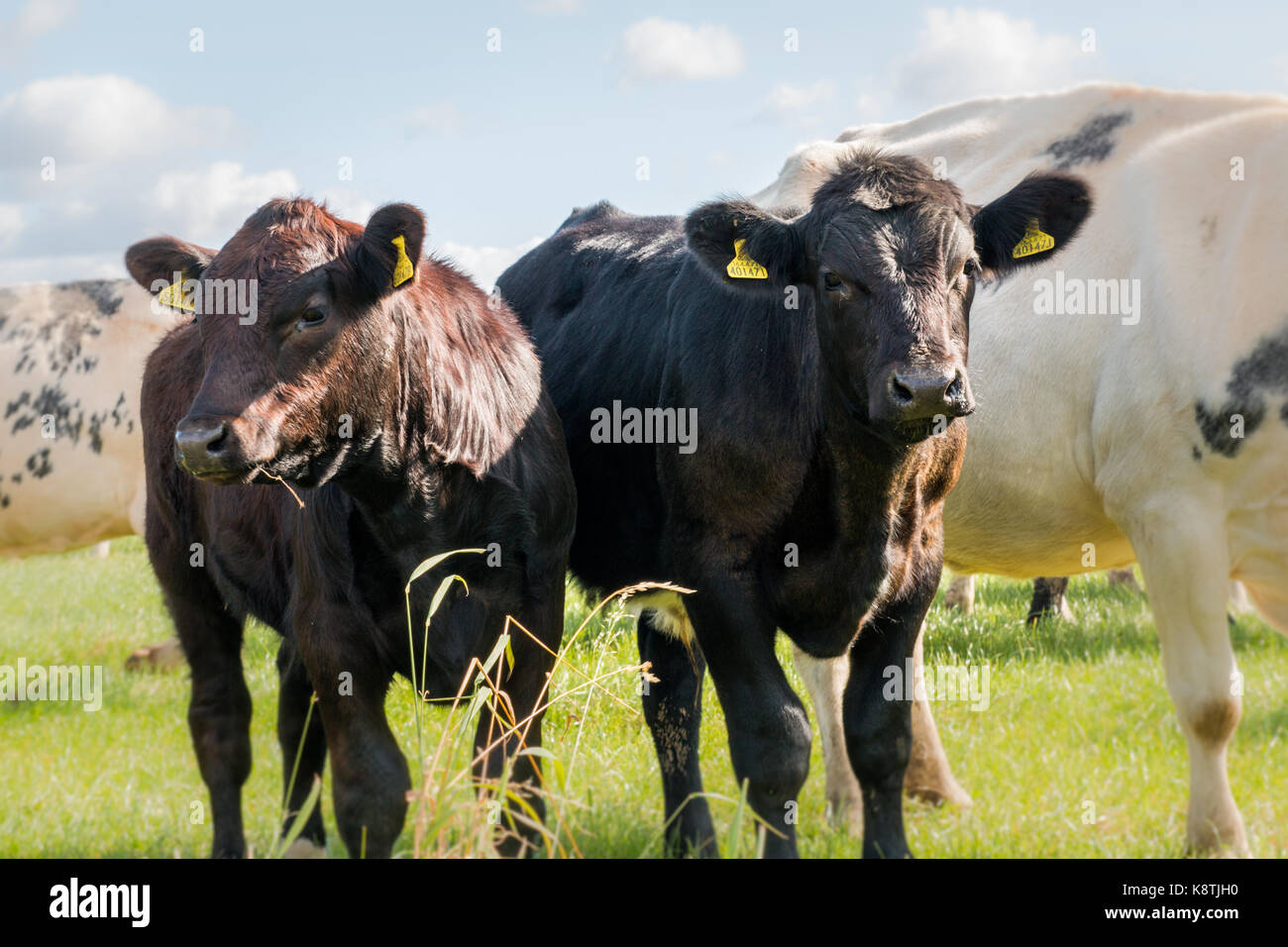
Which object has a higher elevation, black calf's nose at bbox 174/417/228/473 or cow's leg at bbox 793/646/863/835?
black calf's nose at bbox 174/417/228/473

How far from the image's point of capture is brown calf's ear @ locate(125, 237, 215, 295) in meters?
4.64

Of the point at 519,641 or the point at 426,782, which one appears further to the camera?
the point at 519,641

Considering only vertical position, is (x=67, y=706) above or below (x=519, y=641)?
below

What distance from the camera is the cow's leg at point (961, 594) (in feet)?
34.6

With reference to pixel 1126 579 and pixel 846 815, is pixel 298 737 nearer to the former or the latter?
pixel 846 815

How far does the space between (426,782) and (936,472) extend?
216cm

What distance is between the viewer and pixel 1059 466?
583 centimetres

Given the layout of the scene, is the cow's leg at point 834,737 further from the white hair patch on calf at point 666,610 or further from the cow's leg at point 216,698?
the cow's leg at point 216,698

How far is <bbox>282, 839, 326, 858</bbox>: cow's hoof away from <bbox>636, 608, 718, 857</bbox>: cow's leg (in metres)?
1.39

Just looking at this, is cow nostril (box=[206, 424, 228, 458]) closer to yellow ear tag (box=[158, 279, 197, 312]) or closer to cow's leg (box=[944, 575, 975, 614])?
yellow ear tag (box=[158, 279, 197, 312])

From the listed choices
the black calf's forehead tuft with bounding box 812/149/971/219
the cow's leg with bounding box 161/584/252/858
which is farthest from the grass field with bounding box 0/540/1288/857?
the black calf's forehead tuft with bounding box 812/149/971/219

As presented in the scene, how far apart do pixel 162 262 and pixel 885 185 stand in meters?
2.55
